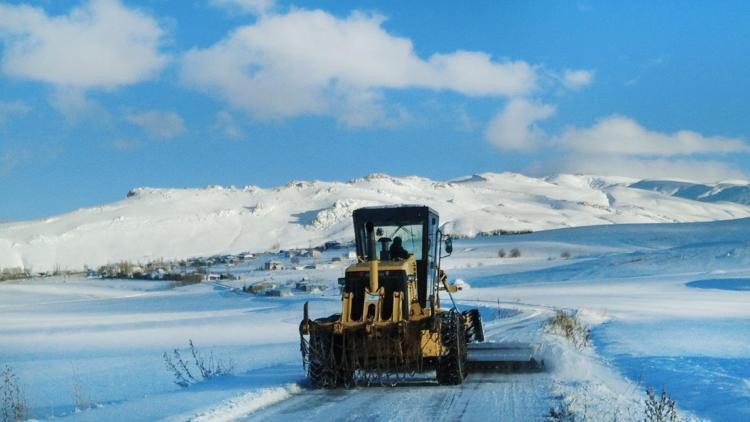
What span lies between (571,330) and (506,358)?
5.53m

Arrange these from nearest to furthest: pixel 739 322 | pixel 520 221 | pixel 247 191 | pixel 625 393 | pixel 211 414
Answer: pixel 211 414 → pixel 625 393 → pixel 739 322 → pixel 520 221 → pixel 247 191

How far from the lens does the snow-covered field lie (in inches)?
416

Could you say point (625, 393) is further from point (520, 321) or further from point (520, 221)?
point (520, 221)

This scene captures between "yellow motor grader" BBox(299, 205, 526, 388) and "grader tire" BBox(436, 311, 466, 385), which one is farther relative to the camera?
"grader tire" BBox(436, 311, 466, 385)

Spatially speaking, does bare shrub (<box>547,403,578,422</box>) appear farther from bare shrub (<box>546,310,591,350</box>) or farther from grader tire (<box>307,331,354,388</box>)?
bare shrub (<box>546,310,591,350</box>)

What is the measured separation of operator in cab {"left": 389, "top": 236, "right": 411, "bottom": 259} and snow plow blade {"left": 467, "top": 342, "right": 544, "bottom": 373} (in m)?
2.50

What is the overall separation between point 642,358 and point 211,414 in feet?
28.6

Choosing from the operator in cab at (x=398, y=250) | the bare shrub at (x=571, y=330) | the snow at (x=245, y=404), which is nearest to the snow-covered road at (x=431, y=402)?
the snow at (x=245, y=404)

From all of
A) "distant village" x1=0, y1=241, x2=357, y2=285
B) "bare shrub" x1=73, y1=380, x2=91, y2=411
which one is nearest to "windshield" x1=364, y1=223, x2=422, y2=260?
"bare shrub" x1=73, y1=380, x2=91, y2=411

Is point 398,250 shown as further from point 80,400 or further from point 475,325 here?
point 80,400

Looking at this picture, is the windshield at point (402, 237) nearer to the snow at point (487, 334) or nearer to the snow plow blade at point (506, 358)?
the snow at point (487, 334)

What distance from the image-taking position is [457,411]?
1022 cm

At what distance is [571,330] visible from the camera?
19.7 m

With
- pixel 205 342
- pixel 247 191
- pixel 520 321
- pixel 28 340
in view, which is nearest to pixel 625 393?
pixel 520 321
